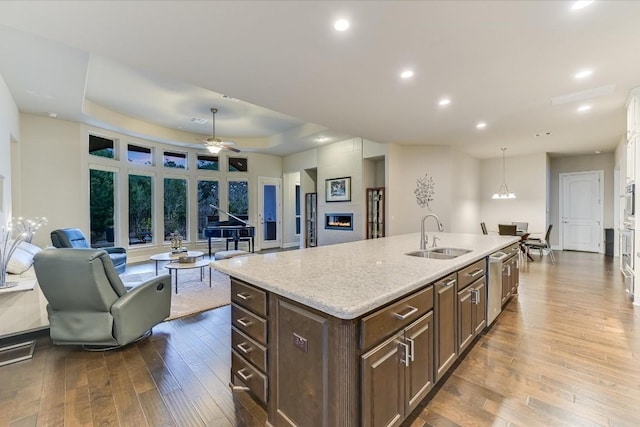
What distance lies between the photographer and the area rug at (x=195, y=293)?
3656mm

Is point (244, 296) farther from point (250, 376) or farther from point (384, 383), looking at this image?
point (384, 383)

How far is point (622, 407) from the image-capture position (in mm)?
1859

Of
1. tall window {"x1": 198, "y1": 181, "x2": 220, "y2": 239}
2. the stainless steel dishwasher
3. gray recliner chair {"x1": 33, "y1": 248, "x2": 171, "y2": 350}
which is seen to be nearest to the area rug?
gray recliner chair {"x1": 33, "y1": 248, "x2": 171, "y2": 350}

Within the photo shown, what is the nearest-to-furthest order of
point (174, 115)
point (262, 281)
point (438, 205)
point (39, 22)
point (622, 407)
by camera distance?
1. point (262, 281)
2. point (622, 407)
3. point (39, 22)
4. point (174, 115)
5. point (438, 205)

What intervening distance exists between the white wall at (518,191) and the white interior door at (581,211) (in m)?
1.14

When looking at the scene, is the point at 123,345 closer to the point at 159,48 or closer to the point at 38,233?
the point at 159,48

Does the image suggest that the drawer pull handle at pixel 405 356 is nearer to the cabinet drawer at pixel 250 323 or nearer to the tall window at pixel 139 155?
the cabinet drawer at pixel 250 323

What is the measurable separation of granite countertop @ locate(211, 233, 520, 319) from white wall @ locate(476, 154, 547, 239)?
6.98 meters

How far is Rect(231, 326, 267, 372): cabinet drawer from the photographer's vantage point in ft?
5.58

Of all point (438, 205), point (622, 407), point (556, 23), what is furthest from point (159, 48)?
point (438, 205)

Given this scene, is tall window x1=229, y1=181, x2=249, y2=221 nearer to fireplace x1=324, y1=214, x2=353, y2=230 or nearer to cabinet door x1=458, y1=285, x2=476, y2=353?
fireplace x1=324, y1=214, x2=353, y2=230

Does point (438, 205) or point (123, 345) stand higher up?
point (438, 205)

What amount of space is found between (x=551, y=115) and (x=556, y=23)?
9.68ft

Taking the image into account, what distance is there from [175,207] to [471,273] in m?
7.63
